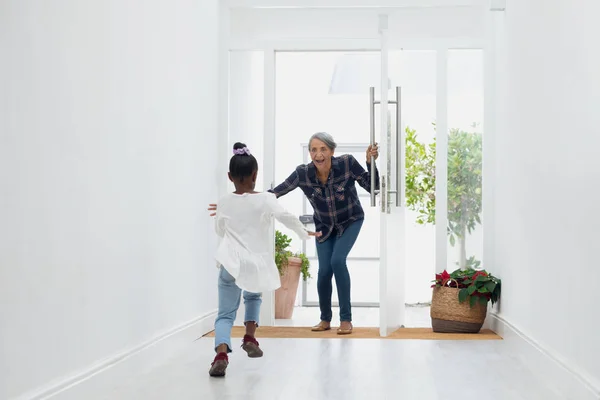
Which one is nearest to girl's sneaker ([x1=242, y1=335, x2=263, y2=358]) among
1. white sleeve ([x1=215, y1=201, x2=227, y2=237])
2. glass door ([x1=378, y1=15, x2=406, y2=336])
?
white sleeve ([x1=215, y1=201, x2=227, y2=237])

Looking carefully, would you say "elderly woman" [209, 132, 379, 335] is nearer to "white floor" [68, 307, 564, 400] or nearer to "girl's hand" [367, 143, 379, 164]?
"girl's hand" [367, 143, 379, 164]

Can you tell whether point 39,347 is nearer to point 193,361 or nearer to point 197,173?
point 193,361

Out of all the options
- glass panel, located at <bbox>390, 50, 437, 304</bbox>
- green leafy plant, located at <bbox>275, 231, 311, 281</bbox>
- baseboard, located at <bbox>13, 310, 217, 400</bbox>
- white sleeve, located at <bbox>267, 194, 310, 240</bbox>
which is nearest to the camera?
baseboard, located at <bbox>13, 310, 217, 400</bbox>

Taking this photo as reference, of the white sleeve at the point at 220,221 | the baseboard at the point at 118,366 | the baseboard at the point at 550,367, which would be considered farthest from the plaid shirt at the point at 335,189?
the white sleeve at the point at 220,221

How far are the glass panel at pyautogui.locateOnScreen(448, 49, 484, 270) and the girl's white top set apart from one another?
2127 millimetres

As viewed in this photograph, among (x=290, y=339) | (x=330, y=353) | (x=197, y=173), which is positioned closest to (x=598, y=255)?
(x=330, y=353)

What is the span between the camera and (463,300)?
5.10 metres

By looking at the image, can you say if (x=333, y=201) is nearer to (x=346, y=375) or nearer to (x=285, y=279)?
(x=285, y=279)

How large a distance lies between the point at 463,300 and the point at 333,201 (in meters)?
1.04

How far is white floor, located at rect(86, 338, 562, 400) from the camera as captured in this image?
10.3ft

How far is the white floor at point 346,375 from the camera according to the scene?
313 cm

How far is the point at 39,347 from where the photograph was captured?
8.58 ft

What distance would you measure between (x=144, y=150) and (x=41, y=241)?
4.15 feet

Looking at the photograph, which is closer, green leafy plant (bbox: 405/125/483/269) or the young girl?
the young girl
